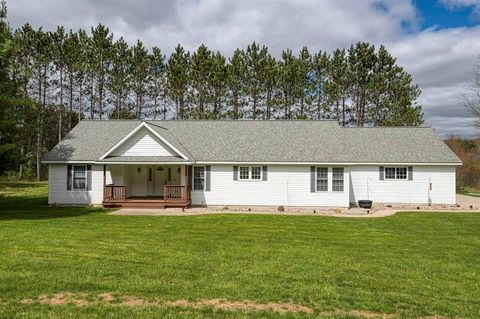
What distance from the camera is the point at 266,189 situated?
21156mm

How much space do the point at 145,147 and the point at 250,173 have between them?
6.32 m

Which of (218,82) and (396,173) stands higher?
(218,82)

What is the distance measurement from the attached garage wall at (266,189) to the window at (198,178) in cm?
30

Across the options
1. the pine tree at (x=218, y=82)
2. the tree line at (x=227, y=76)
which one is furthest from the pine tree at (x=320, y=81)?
the pine tree at (x=218, y=82)

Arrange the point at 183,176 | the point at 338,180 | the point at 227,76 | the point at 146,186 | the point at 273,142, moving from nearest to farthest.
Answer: the point at 338,180 → the point at 183,176 → the point at 273,142 → the point at 146,186 → the point at 227,76

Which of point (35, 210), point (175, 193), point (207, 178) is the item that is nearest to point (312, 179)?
point (207, 178)

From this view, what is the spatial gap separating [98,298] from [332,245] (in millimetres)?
7299

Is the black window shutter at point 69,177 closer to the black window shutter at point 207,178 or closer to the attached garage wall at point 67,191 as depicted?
the attached garage wall at point 67,191

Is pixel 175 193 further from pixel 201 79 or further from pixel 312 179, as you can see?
pixel 201 79

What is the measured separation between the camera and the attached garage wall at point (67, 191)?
21.1 meters

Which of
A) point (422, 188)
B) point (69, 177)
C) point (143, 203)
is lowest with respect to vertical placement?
point (143, 203)

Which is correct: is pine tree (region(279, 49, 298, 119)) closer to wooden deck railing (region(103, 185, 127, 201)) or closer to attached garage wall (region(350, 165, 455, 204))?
attached garage wall (region(350, 165, 455, 204))

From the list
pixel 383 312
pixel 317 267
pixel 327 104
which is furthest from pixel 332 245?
pixel 327 104

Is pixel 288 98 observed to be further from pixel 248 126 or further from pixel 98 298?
pixel 98 298
